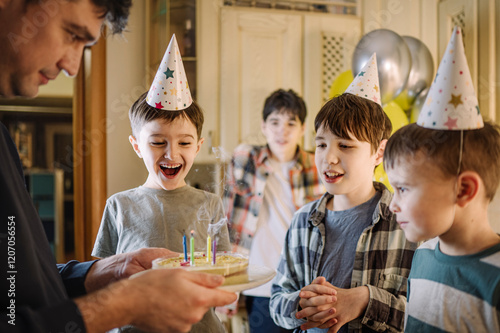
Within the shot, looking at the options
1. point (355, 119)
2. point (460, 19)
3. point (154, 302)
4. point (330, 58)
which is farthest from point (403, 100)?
point (154, 302)

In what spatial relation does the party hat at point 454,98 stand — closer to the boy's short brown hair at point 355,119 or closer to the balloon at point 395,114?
the boy's short brown hair at point 355,119

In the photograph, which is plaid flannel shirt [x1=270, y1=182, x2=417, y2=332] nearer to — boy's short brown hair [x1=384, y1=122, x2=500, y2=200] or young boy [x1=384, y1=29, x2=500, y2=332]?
young boy [x1=384, y1=29, x2=500, y2=332]

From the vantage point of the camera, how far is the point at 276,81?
3293 mm

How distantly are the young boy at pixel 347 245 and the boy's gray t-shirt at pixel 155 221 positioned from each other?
249 mm

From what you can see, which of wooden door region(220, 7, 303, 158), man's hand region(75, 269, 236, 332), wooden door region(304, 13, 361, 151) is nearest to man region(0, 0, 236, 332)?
man's hand region(75, 269, 236, 332)

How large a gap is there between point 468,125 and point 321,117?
481mm

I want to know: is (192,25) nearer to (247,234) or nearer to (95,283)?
(247,234)

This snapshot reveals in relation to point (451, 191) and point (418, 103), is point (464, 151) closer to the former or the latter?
point (451, 191)

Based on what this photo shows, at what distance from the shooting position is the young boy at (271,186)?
7.95 ft

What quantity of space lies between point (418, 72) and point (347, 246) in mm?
1864

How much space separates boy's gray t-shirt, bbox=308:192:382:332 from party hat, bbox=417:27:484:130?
0.39 meters

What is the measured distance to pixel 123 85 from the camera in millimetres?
3029

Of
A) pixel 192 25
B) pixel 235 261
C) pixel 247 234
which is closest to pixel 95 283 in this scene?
pixel 235 261

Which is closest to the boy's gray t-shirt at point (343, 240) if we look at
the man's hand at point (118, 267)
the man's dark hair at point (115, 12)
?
the man's hand at point (118, 267)
